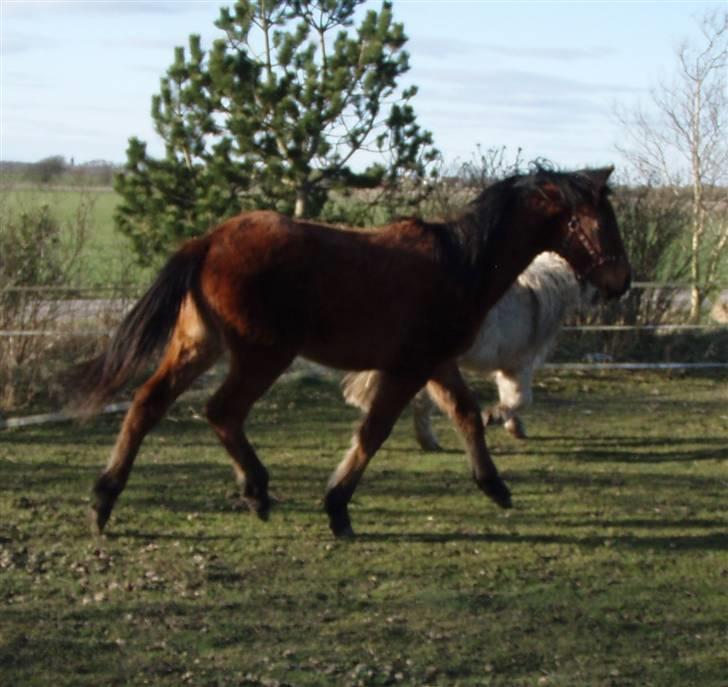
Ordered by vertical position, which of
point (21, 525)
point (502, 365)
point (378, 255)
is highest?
point (378, 255)

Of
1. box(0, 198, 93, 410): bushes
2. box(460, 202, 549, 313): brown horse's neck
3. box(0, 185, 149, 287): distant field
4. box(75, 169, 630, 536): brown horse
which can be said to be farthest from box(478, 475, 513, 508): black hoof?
box(0, 185, 149, 287): distant field

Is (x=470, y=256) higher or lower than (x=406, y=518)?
higher

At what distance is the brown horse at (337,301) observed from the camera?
23.2ft

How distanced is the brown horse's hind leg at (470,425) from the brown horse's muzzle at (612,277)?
102 cm

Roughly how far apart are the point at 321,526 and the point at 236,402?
912 mm

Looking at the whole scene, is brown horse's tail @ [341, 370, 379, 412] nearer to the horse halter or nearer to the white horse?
the white horse

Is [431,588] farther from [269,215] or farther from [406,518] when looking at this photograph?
[269,215]

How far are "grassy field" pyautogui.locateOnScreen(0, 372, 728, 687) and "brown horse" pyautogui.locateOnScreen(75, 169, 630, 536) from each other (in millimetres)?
513

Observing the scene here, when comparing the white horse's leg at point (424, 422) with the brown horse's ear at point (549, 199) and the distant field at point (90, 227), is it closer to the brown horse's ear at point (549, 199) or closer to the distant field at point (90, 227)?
the brown horse's ear at point (549, 199)

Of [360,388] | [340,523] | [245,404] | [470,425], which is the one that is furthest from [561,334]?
[245,404]

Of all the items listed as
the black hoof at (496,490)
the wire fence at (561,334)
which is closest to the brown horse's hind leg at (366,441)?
the black hoof at (496,490)

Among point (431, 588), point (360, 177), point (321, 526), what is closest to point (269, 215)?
point (321, 526)

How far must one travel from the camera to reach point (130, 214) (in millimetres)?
14875

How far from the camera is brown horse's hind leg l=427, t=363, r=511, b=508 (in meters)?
7.80
